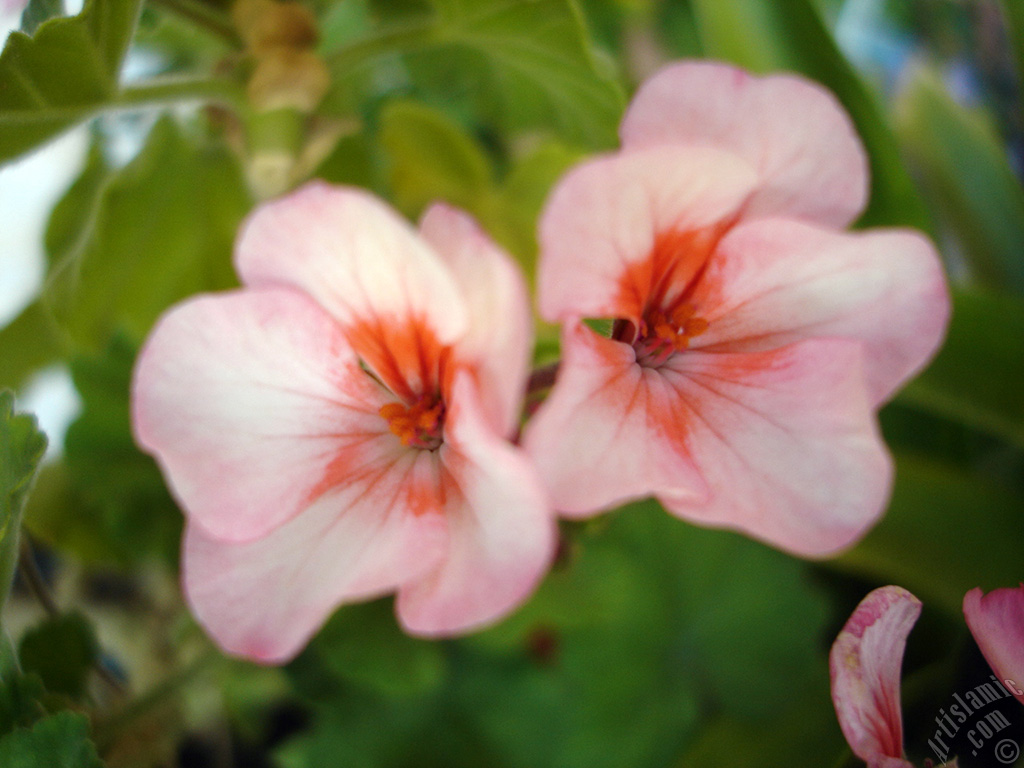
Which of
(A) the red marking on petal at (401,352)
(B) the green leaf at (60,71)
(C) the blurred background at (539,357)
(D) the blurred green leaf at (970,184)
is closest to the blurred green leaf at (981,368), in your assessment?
(C) the blurred background at (539,357)

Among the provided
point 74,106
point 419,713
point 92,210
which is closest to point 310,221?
point 74,106

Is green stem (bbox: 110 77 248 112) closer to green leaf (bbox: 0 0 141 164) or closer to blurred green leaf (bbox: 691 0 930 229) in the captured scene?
green leaf (bbox: 0 0 141 164)

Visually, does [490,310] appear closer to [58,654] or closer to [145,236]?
[58,654]

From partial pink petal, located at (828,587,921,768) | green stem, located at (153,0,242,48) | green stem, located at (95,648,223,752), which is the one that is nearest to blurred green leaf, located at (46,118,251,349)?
green stem, located at (153,0,242,48)

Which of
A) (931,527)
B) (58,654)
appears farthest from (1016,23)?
(58,654)

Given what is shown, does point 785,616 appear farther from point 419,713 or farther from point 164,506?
point 164,506
